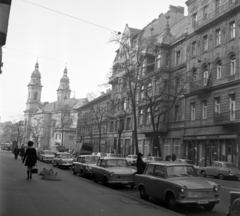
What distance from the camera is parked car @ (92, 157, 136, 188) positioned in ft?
49.8

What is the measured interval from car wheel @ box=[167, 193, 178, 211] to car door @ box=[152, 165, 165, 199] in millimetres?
372

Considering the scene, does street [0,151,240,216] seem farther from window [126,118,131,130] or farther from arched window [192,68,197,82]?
window [126,118,131,130]

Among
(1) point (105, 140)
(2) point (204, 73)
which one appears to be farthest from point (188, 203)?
(1) point (105, 140)

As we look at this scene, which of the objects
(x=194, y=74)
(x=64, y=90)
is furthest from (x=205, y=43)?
(x=64, y=90)

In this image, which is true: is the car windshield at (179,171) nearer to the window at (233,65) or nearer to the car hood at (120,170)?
the car hood at (120,170)

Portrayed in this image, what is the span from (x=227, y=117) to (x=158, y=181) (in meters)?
21.2

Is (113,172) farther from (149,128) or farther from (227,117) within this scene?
(149,128)

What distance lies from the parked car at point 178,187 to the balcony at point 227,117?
63.8ft

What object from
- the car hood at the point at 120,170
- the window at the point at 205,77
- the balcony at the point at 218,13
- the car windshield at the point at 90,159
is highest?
the balcony at the point at 218,13

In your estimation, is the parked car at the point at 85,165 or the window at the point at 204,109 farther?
the window at the point at 204,109

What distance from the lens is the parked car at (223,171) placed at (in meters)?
24.8

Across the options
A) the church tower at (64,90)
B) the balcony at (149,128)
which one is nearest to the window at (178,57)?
the balcony at (149,128)

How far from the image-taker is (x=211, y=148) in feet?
110

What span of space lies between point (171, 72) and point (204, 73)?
774 centimetres
